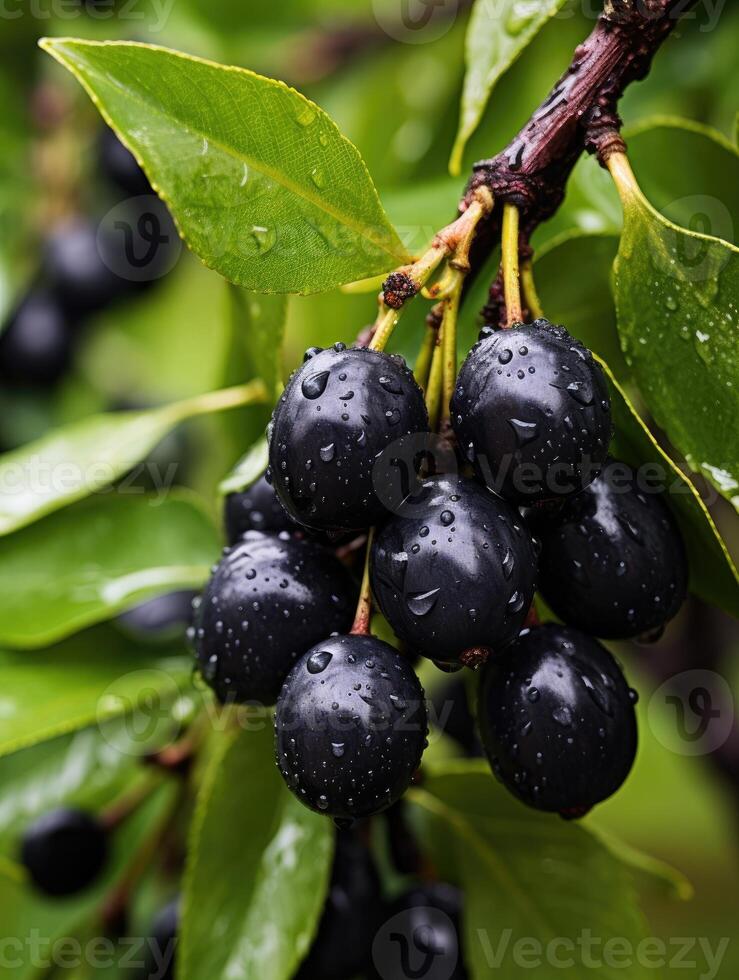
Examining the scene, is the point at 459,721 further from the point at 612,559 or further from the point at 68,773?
the point at 612,559

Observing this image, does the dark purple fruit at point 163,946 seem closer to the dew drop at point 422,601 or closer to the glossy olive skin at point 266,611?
the glossy olive skin at point 266,611

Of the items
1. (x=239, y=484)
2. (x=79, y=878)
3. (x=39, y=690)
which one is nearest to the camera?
(x=239, y=484)

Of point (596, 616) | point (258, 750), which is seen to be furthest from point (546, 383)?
point (258, 750)

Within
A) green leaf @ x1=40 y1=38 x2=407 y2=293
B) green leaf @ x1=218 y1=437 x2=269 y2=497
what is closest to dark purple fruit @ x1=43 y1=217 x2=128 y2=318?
green leaf @ x1=218 y1=437 x2=269 y2=497

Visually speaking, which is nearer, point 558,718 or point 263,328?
point 558,718

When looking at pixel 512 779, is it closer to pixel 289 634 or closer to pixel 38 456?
pixel 289 634

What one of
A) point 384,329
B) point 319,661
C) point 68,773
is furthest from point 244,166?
point 68,773
